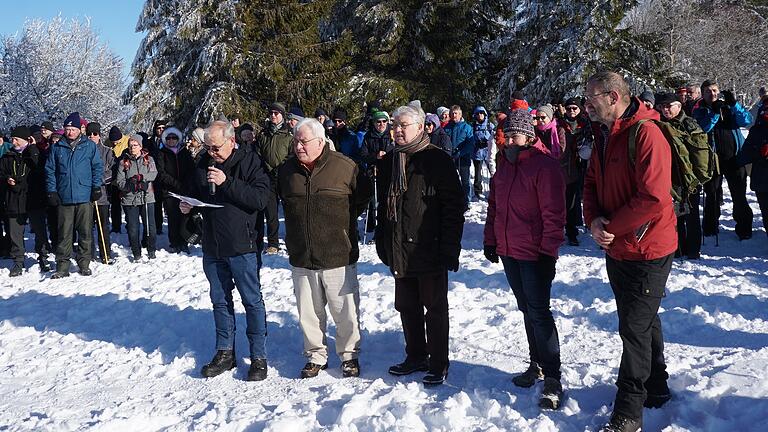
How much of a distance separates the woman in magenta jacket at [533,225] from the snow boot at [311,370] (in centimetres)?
184

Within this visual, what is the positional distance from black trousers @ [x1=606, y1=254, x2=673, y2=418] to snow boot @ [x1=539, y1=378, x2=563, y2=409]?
1.55 ft

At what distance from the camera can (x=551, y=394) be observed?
4215 millimetres

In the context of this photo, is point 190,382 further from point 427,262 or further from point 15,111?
point 15,111

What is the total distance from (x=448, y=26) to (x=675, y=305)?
16.9 m

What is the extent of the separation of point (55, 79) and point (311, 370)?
3418 cm

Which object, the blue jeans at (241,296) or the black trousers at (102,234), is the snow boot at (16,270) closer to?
the black trousers at (102,234)

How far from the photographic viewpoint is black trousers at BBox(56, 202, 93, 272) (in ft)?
30.2

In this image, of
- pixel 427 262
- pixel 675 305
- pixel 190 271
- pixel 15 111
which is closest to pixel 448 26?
pixel 190 271

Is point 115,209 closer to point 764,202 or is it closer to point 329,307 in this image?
point 329,307

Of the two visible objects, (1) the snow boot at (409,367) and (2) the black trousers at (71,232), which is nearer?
(1) the snow boot at (409,367)

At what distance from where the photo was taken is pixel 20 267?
9664 millimetres

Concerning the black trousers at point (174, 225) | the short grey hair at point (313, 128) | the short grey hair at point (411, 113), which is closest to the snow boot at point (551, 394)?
the short grey hair at point (411, 113)

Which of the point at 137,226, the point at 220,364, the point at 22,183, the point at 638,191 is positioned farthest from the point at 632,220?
the point at 22,183

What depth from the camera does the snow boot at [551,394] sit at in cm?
416
